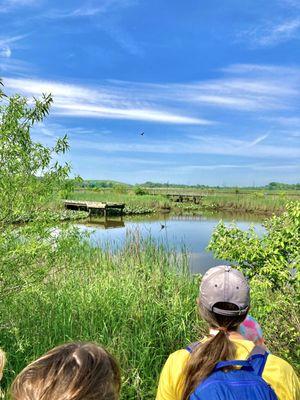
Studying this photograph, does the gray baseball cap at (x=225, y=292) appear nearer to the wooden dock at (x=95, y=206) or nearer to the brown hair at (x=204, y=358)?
the brown hair at (x=204, y=358)

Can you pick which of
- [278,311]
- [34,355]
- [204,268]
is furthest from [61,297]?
[204,268]

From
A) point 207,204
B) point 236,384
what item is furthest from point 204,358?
point 207,204

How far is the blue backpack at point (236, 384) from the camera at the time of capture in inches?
47.7

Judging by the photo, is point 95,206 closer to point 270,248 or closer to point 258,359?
point 270,248

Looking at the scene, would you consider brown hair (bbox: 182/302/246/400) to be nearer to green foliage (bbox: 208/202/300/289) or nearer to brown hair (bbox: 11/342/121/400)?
brown hair (bbox: 11/342/121/400)

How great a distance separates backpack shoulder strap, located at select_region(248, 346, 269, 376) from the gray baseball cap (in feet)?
0.77

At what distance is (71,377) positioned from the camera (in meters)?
0.97

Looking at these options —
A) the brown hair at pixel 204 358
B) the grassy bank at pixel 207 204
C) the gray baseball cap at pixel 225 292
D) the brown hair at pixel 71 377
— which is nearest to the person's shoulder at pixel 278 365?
the brown hair at pixel 204 358

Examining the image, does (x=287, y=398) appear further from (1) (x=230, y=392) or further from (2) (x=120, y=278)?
(2) (x=120, y=278)

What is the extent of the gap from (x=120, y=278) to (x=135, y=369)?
2.08 metres

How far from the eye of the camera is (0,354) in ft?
3.82

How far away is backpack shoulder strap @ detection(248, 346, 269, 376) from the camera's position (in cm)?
135

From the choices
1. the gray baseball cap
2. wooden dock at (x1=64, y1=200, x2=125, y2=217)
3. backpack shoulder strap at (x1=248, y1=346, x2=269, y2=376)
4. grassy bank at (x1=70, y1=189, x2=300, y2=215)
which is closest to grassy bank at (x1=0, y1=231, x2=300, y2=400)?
the gray baseball cap

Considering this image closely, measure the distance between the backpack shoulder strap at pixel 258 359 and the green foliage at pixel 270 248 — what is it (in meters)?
2.52
